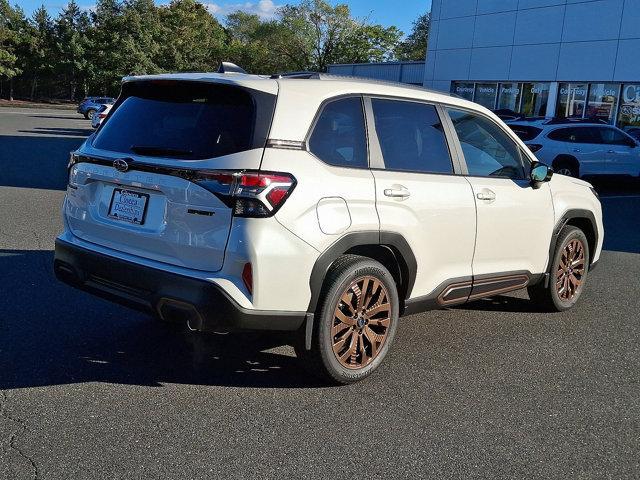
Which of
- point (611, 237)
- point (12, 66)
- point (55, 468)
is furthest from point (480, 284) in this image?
point (12, 66)

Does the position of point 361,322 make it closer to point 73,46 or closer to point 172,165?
point 172,165

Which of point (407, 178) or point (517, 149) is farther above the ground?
point (517, 149)

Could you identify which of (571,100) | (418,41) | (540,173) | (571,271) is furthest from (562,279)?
(418,41)

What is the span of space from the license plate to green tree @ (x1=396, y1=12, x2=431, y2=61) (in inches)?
3071

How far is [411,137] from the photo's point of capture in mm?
4582

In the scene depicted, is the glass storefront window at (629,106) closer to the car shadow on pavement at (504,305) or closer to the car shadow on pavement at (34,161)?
the car shadow on pavement at (34,161)

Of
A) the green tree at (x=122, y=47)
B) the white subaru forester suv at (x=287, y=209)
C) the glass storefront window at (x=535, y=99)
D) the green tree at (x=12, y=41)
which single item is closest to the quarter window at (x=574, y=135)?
the white subaru forester suv at (x=287, y=209)

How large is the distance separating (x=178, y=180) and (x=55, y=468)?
5.13ft

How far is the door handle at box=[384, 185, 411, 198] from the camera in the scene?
4.18 meters

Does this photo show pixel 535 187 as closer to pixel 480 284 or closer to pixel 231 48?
pixel 480 284

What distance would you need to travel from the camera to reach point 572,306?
6289 millimetres

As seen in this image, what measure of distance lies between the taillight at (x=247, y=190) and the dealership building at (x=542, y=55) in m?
25.3

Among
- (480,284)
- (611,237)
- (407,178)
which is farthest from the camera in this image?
(611,237)

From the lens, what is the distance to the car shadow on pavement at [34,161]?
13.1 m
